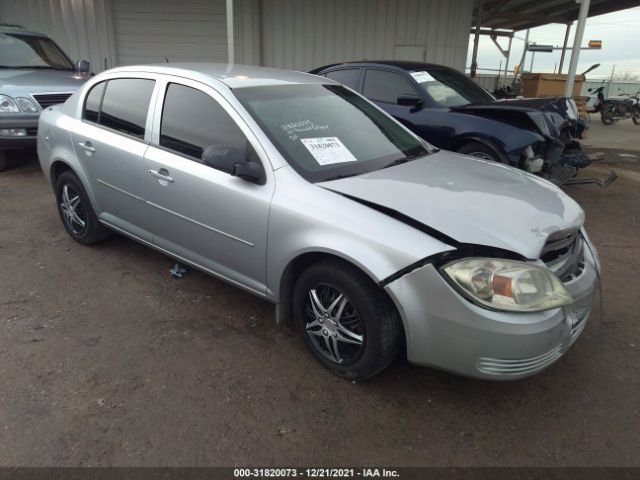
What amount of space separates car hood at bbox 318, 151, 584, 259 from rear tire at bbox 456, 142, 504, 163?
7.59 feet

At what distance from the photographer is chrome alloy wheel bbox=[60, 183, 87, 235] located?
4.22 meters

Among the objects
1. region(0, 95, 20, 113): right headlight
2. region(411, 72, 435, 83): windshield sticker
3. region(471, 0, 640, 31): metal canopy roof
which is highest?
region(471, 0, 640, 31): metal canopy roof

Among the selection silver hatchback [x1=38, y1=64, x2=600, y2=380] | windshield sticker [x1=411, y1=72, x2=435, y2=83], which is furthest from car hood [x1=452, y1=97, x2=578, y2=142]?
silver hatchback [x1=38, y1=64, x2=600, y2=380]

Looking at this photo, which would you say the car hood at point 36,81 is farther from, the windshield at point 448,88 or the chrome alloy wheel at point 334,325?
the chrome alloy wheel at point 334,325

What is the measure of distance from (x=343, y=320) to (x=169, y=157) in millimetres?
1619

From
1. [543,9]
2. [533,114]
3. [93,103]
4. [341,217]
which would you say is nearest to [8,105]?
[93,103]

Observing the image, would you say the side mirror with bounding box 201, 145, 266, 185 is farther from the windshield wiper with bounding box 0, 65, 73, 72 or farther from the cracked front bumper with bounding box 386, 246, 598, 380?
the windshield wiper with bounding box 0, 65, 73, 72

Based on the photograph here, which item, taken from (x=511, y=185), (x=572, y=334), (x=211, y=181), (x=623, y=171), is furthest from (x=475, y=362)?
(x=623, y=171)

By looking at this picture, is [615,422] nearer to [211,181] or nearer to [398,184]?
[398,184]

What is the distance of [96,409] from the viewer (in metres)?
2.43

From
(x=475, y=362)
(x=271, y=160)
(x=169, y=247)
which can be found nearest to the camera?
(x=475, y=362)

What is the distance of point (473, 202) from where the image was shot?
101 inches

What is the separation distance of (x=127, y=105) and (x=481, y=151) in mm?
3777

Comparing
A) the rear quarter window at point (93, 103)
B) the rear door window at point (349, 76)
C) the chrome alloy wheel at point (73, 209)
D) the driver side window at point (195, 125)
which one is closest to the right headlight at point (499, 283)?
the driver side window at point (195, 125)
